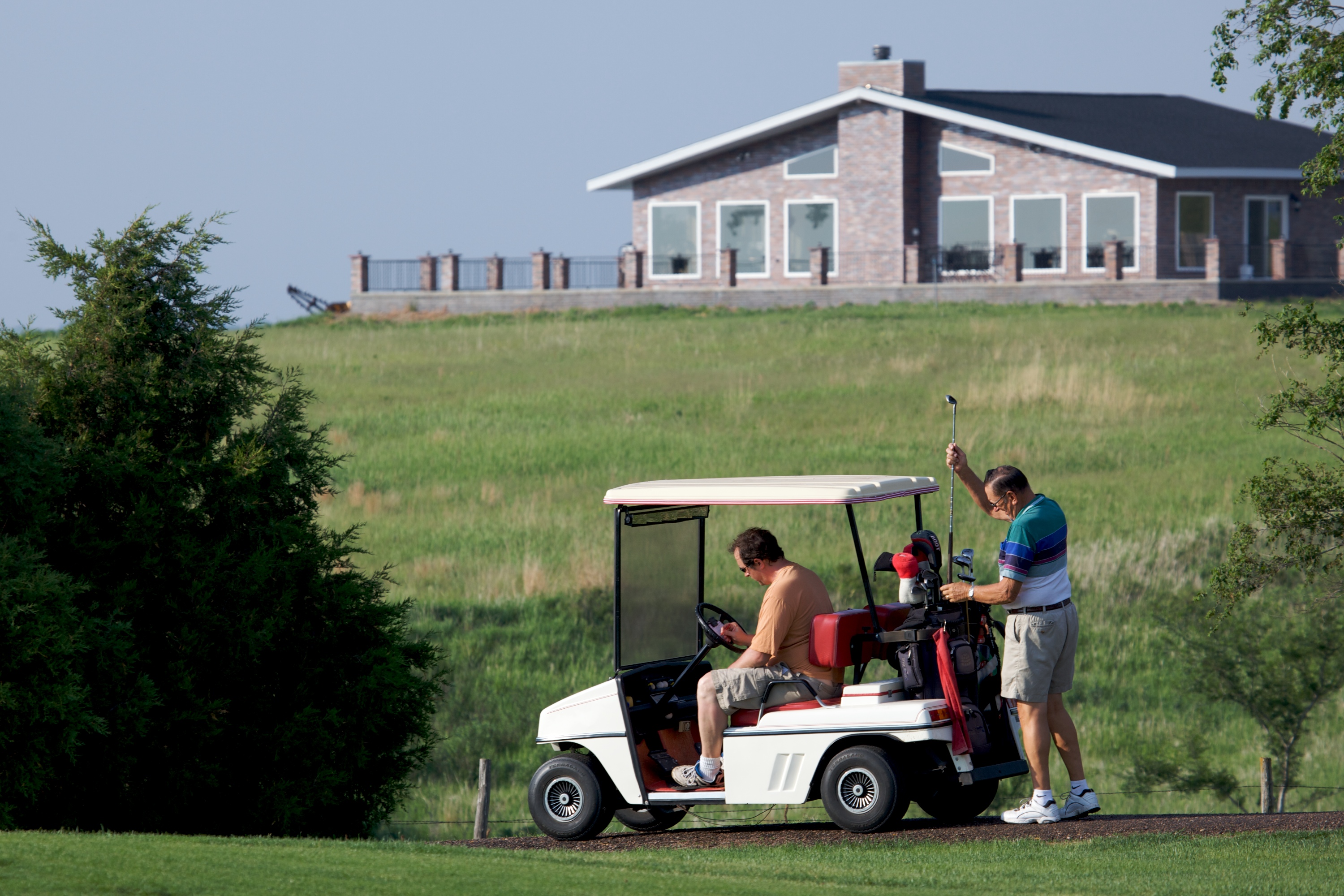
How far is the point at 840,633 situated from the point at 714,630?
0.81 meters

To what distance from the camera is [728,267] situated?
5072 cm

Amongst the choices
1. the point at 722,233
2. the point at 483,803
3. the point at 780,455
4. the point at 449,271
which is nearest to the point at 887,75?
the point at 722,233

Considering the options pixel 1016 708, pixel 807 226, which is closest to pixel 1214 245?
pixel 807 226

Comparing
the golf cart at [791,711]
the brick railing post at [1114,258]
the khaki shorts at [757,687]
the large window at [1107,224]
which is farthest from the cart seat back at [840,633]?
the large window at [1107,224]

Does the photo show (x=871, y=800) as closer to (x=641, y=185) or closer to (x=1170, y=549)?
(x=1170, y=549)

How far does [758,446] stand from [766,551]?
753 inches

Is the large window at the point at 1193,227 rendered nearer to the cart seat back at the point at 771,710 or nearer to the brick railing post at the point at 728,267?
the brick railing post at the point at 728,267

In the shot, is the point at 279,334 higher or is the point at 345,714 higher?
the point at 279,334

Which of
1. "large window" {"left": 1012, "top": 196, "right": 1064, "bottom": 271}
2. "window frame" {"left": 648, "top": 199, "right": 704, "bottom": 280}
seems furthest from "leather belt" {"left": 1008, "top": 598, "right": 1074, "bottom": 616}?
"window frame" {"left": 648, "top": 199, "right": 704, "bottom": 280}

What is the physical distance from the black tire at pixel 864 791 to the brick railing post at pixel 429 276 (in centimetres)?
4583

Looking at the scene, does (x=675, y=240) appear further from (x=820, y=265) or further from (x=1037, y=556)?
(x=1037, y=556)

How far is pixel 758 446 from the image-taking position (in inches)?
1125

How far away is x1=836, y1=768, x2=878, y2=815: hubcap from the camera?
367 inches

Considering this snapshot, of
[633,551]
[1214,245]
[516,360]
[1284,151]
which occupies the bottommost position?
[633,551]
